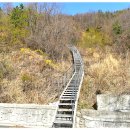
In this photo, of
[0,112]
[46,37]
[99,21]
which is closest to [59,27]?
[46,37]

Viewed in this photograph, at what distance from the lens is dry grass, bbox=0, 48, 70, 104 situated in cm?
1786

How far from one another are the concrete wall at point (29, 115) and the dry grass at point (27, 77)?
1.63m

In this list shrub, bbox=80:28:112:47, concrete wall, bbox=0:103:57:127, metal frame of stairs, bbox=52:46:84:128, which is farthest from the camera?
shrub, bbox=80:28:112:47

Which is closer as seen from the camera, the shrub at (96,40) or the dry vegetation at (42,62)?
the dry vegetation at (42,62)

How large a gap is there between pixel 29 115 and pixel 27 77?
4402 millimetres

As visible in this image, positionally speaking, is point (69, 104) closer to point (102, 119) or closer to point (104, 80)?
point (102, 119)

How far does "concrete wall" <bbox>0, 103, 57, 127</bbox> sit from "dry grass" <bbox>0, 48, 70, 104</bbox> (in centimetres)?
163

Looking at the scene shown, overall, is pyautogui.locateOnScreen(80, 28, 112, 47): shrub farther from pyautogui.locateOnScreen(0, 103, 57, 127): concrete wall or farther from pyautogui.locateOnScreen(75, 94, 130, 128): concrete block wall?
pyautogui.locateOnScreen(0, 103, 57, 127): concrete wall

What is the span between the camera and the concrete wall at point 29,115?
15449 millimetres

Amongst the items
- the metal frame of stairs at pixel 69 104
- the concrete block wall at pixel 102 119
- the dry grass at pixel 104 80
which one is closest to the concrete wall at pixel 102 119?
the concrete block wall at pixel 102 119

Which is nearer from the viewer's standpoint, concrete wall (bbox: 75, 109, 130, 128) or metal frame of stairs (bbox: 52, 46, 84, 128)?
metal frame of stairs (bbox: 52, 46, 84, 128)

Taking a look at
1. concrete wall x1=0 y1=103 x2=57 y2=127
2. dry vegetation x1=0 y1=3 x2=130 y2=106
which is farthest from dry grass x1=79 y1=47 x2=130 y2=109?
concrete wall x1=0 y1=103 x2=57 y2=127

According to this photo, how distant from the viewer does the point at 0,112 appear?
16031mm

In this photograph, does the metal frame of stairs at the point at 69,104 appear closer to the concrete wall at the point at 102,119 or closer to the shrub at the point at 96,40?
the concrete wall at the point at 102,119
